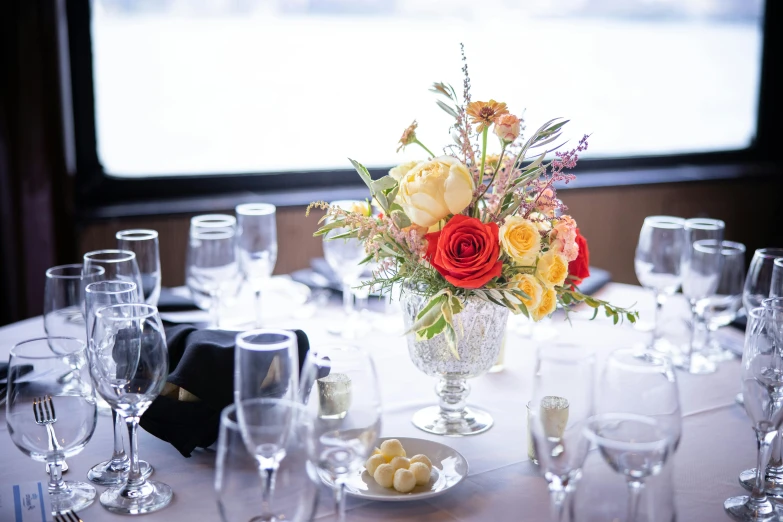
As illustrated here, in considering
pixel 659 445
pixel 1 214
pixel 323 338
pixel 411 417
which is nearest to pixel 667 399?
pixel 659 445

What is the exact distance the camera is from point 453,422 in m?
1.26

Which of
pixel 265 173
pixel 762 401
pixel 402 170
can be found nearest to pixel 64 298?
pixel 402 170

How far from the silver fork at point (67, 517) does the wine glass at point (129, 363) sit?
40 millimetres

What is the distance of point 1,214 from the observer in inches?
95.4

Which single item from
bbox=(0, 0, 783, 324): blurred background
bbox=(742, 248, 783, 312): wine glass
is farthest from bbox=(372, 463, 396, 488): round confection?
bbox=(0, 0, 783, 324): blurred background

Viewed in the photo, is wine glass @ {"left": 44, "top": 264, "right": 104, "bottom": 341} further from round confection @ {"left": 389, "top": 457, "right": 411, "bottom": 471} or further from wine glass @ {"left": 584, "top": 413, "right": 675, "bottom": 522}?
wine glass @ {"left": 584, "top": 413, "right": 675, "bottom": 522}

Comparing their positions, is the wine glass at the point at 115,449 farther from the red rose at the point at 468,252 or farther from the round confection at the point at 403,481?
the red rose at the point at 468,252

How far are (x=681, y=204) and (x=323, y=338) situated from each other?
2.51 meters

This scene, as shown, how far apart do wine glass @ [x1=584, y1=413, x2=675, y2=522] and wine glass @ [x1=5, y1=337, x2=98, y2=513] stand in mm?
621

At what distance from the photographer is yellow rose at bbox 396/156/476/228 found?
3.66 feet

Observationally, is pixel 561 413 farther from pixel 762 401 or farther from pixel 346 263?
pixel 346 263

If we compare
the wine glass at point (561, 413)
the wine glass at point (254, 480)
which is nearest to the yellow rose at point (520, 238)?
the wine glass at point (561, 413)

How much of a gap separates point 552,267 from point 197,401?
1.77ft

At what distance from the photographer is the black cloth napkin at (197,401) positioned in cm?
112
